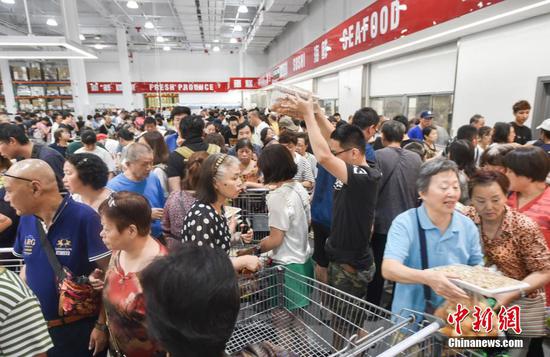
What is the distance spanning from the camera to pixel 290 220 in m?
2.16

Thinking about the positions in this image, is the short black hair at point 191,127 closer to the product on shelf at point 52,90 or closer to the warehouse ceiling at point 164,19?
the warehouse ceiling at point 164,19

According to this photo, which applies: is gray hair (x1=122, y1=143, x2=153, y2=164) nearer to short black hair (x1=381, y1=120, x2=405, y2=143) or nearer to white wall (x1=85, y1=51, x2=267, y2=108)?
short black hair (x1=381, y1=120, x2=405, y2=143)

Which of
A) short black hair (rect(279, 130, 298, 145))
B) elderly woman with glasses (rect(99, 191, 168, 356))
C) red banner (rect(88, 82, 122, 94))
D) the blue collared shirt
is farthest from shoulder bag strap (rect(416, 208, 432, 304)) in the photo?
red banner (rect(88, 82, 122, 94))

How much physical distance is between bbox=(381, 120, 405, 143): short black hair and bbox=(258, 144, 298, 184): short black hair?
144 centimetres

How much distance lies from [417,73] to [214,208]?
6.52m

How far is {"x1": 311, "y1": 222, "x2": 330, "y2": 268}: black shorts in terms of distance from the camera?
2.96m

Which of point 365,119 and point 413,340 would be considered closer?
point 413,340

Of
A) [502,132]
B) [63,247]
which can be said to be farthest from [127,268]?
[502,132]

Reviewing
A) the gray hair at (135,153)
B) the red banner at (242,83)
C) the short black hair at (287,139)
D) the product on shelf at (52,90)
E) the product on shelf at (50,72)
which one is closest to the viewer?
the gray hair at (135,153)

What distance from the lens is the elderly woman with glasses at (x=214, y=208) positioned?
174 centimetres

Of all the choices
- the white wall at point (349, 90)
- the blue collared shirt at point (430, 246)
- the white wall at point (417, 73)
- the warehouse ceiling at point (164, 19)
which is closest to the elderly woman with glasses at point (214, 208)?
the blue collared shirt at point (430, 246)

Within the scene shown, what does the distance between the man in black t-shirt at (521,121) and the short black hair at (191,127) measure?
4.25 m

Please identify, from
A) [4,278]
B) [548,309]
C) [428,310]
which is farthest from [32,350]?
[548,309]

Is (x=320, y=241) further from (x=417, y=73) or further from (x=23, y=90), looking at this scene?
(x=23, y=90)
